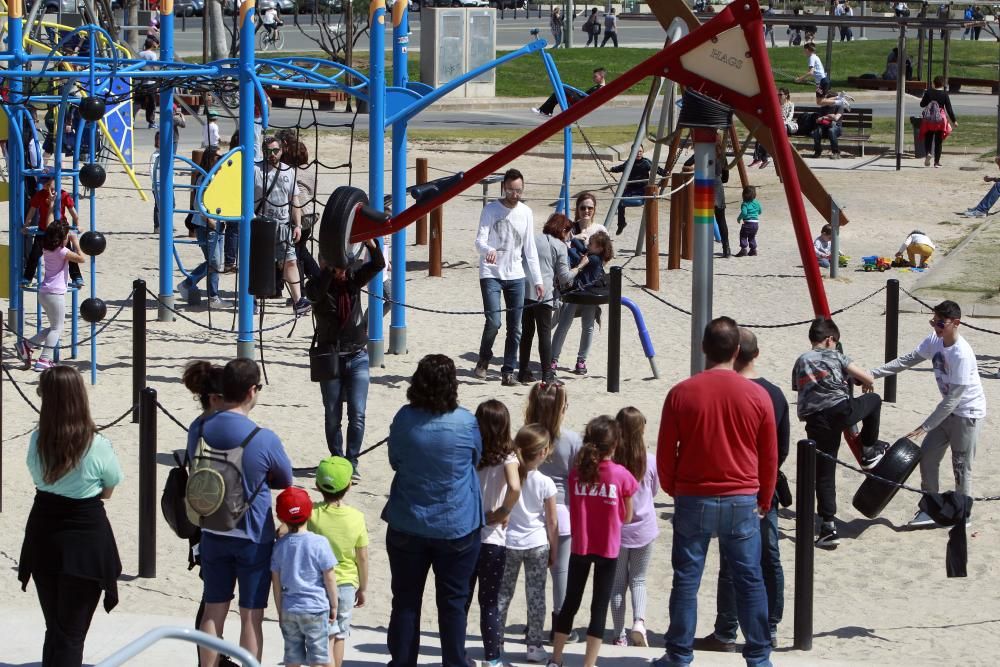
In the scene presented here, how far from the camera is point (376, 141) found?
13703 millimetres

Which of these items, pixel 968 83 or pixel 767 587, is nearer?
pixel 767 587

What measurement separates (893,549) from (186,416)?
541 centimetres

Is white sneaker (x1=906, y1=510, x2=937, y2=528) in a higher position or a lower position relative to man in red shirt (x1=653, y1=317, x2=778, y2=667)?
lower

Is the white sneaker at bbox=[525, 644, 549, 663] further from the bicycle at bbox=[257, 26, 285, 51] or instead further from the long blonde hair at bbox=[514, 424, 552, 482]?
the bicycle at bbox=[257, 26, 285, 51]

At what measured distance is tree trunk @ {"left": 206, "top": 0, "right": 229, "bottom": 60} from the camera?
128 feet

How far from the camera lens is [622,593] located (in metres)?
7.79

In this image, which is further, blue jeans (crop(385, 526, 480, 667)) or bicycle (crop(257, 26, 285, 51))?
bicycle (crop(257, 26, 285, 51))

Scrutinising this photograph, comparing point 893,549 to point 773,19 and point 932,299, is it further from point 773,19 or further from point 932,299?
point 773,19

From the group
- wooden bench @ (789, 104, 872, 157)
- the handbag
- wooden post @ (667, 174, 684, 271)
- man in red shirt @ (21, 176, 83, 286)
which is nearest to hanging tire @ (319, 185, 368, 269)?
the handbag

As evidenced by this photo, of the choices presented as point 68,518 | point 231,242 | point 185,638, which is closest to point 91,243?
point 231,242

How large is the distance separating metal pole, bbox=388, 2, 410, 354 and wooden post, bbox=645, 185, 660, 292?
3590mm


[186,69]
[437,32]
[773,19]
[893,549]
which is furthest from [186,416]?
[437,32]

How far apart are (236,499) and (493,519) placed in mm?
1223

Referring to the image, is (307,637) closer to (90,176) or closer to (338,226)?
(338,226)
